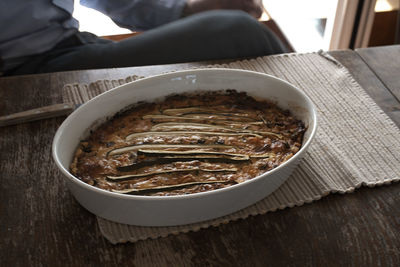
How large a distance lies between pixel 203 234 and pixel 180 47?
2.04 ft

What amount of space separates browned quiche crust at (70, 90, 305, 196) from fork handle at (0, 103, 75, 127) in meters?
0.13

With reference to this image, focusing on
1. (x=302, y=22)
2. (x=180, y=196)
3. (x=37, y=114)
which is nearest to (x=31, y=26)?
(x=37, y=114)

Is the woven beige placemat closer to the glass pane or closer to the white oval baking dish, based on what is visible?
the white oval baking dish

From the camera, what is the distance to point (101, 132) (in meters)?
0.81

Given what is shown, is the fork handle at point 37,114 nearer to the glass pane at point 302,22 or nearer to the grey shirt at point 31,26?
the grey shirt at point 31,26

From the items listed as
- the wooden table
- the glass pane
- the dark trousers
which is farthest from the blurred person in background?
the glass pane

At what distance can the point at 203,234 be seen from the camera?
66cm

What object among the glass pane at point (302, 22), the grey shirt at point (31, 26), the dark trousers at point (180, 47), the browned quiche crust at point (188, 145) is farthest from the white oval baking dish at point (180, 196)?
the glass pane at point (302, 22)

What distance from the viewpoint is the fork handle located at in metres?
0.88

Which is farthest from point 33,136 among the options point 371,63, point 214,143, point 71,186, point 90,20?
point 90,20

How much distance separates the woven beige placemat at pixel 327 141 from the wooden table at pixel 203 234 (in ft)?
0.05

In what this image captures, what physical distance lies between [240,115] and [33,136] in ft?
1.34

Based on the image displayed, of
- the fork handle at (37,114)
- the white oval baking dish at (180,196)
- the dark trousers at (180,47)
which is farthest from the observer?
the dark trousers at (180,47)

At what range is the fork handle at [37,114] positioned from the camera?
2.88 feet
